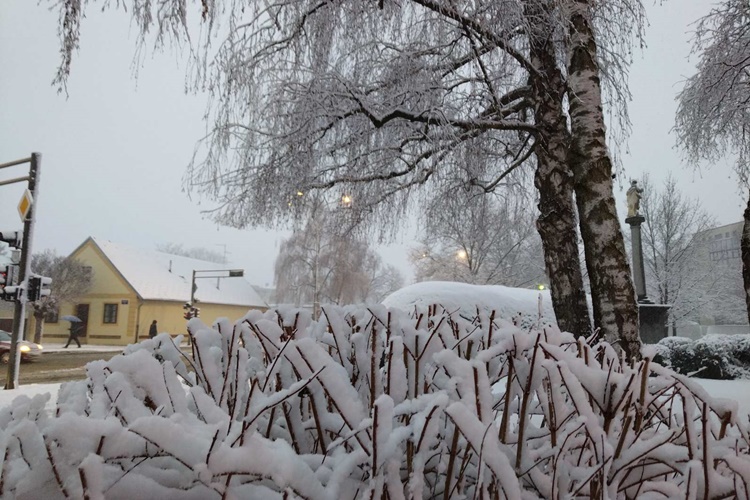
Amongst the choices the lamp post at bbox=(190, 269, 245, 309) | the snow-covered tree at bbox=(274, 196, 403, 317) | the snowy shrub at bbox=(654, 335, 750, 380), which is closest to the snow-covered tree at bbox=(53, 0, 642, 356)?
the snowy shrub at bbox=(654, 335, 750, 380)

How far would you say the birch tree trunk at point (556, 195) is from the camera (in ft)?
15.3

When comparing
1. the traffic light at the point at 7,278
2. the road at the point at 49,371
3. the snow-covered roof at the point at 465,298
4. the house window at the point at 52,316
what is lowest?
the road at the point at 49,371

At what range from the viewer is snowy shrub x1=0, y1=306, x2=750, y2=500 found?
0.63m

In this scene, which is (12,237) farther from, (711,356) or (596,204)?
(711,356)

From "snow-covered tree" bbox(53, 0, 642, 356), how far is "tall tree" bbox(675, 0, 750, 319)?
12.3ft

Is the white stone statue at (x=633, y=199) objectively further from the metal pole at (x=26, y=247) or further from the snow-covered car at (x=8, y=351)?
the snow-covered car at (x=8, y=351)

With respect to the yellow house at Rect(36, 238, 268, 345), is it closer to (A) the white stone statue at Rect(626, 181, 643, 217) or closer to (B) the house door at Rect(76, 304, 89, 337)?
(B) the house door at Rect(76, 304, 89, 337)

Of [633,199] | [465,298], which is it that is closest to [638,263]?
[633,199]

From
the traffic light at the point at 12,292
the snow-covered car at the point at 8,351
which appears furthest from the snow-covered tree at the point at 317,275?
the traffic light at the point at 12,292

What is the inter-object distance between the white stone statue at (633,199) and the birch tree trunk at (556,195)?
31.4 ft

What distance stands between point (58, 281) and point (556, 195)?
2660 centimetres

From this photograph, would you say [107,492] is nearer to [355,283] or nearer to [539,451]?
[539,451]

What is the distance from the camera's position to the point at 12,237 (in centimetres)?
954

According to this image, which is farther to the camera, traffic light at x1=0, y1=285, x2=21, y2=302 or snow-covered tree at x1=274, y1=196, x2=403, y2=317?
snow-covered tree at x1=274, y1=196, x2=403, y2=317
